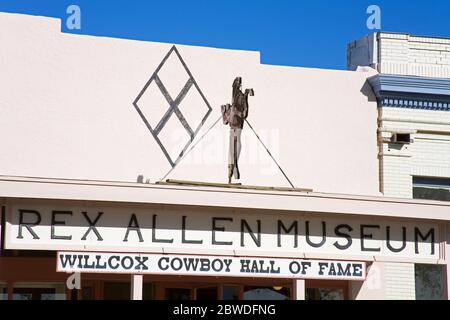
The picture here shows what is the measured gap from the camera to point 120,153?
23.5 m

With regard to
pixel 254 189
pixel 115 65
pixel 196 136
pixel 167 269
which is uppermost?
pixel 115 65

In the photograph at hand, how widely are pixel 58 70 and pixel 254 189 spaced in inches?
240

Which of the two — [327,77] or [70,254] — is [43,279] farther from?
[327,77]

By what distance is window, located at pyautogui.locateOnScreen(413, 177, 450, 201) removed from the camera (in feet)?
86.0

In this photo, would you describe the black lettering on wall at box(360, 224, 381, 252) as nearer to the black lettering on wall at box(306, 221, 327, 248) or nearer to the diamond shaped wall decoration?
the black lettering on wall at box(306, 221, 327, 248)

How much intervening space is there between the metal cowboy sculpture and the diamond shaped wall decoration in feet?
2.97

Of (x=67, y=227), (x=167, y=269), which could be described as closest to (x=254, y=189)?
(x=167, y=269)

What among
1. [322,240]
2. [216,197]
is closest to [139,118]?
[216,197]

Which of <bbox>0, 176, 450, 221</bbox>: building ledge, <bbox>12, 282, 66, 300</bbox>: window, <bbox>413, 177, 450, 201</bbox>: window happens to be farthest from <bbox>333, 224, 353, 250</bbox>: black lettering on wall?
<bbox>12, 282, 66, 300</bbox>: window

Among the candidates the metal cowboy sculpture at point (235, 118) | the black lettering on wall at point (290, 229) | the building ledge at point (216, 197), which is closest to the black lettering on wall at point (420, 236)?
the building ledge at point (216, 197)

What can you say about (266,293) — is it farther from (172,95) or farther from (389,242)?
(172,95)

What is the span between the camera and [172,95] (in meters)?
24.2

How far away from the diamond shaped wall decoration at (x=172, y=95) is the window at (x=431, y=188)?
19.8 ft

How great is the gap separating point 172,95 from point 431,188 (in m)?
7.46
